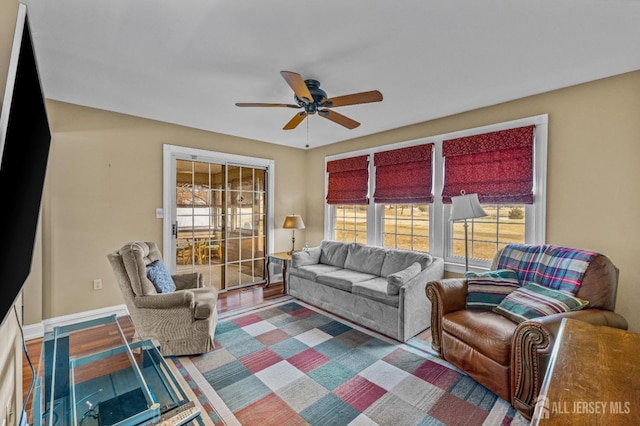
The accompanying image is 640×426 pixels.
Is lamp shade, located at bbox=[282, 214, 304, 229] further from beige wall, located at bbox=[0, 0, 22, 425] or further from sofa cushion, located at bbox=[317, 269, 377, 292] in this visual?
beige wall, located at bbox=[0, 0, 22, 425]

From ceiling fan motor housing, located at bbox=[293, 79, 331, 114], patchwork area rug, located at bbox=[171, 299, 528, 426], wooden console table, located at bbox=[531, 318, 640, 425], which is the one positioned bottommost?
patchwork area rug, located at bbox=[171, 299, 528, 426]

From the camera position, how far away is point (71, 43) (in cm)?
209

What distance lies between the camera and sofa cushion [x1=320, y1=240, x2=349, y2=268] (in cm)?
431

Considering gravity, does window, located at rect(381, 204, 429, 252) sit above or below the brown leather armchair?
above

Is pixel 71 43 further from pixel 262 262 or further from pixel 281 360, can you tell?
pixel 262 262

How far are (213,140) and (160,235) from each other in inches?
62.2

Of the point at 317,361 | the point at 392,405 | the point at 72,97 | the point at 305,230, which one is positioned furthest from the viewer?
the point at 305,230

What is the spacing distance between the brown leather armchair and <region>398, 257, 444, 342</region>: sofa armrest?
335 mm

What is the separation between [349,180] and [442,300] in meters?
2.76

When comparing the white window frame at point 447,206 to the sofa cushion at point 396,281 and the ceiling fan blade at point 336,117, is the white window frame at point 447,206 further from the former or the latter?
the ceiling fan blade at point 336,117

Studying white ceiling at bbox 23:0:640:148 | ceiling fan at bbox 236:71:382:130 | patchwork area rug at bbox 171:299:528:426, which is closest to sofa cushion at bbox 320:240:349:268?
patchwork area rug at bbox 171:299:528:426

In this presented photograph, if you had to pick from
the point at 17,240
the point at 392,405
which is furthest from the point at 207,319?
the point at 17,240

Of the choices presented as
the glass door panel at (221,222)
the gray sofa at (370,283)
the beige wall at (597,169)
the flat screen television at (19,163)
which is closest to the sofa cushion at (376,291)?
the gray sofa at (370,283)

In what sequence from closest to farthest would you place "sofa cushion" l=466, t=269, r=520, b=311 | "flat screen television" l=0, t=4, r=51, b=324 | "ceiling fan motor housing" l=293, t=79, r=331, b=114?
"flat screen television" l=0, t=4, r=51, b=324, "sofa cushion" l=466, t=269, r=520, b=311, "ceiling fan motor housing" l=293, t=79, r=331, b=114
